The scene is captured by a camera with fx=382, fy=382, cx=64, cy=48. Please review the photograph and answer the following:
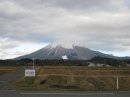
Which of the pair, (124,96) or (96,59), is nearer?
(124,96)

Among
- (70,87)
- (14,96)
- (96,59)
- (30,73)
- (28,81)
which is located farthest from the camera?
(96,59)

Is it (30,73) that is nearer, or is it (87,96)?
(87,96)

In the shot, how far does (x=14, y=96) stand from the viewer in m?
18.9

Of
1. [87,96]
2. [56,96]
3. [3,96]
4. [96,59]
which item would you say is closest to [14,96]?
[3,96]

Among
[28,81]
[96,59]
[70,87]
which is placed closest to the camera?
[70,87]

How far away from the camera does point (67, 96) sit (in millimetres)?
19219

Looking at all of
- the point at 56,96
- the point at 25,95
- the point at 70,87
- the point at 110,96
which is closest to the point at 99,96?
the point at 110,96

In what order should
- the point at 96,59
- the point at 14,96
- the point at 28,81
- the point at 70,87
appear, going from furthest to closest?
1. the point at 96,59
2. the point at 28,81
3. the point at 70,87
4. the point at 14,96

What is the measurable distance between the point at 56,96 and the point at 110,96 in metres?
2.74

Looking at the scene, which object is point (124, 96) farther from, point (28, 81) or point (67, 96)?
point (28, 81)

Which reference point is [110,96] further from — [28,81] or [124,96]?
[28,81]

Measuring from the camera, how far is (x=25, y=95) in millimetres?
19734

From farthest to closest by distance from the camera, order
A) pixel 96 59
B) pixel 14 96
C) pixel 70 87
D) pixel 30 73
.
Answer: pixel 96 59, pixel 30 73, pixel 70 87, pixel 14 96

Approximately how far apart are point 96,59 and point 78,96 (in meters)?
158
